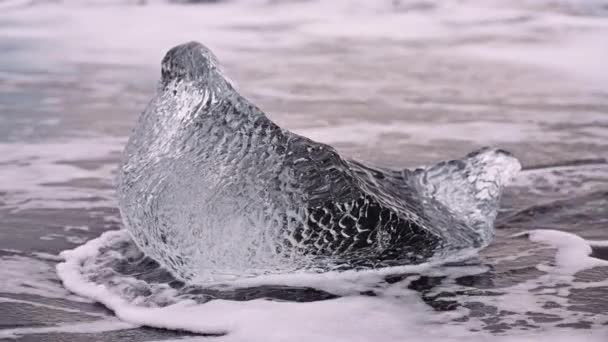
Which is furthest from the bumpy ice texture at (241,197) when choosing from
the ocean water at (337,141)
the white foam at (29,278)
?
the white foam at (29,278)

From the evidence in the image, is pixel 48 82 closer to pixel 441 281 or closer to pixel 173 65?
pixel 173 65

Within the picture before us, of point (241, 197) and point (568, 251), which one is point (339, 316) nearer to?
point (241, 197)

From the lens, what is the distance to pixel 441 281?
319 centimetres

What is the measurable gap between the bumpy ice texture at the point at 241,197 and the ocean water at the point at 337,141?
0.09 meters

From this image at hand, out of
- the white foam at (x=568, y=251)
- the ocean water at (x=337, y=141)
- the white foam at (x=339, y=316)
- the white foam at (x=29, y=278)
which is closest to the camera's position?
the white foam at (x=339, y=316)

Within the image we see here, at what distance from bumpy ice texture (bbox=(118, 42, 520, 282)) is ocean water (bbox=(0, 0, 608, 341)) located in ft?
0.30

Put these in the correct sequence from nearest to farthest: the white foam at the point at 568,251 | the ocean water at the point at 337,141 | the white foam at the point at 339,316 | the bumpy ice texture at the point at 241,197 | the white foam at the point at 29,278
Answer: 1. the white foam at the point at 339,316
2. the ocean water at the point at 337,141
3. the bumpy ice texture at the point at 241,197
4. the white foam at the point at 29,278
5. the white foam at the point at 568,251

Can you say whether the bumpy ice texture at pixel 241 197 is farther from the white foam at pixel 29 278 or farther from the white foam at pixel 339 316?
the white foam at pixel 29 278

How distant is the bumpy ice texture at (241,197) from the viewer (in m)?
3.05

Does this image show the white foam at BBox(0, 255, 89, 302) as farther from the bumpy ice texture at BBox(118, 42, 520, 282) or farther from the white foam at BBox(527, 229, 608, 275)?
the white foam at BBox(527, 229, 608, 275)

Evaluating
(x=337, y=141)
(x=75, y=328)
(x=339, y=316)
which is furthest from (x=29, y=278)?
(x=337, y=141)

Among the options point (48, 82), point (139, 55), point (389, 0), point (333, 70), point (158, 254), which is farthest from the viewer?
point (389, 0)

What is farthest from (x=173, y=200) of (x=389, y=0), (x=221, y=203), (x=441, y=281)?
(x=389, y=0)

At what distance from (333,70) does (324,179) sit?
516 cm
